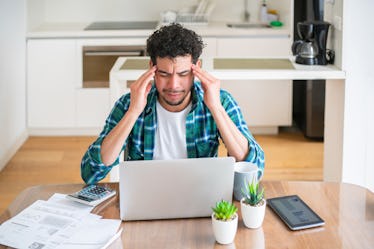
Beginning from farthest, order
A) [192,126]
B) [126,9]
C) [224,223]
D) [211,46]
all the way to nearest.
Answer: [126,9], [211,46], [192,126], [224,223]

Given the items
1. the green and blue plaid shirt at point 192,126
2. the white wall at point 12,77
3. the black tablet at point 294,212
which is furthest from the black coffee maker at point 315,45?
the white wall at point 12,77

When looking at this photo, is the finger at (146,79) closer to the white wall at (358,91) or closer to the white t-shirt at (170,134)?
the white t-shirt at (170,134)

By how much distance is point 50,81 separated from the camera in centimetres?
512

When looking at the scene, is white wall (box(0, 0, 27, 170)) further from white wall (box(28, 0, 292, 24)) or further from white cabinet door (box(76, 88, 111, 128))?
white wall (box(28, 0, 292, 24))

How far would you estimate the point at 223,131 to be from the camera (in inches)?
85.9

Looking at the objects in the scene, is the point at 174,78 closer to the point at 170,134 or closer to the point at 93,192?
the point at 170,134

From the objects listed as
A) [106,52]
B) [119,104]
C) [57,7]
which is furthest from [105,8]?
[119,104]

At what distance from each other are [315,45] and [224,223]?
2232mm

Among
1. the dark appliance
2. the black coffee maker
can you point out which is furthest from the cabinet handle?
the black coffee maker

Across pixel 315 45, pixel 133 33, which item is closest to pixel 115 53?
pixel 133 33

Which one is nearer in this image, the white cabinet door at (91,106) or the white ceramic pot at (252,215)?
the white ceramic pot at (252,215)

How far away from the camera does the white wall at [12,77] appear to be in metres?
4.47

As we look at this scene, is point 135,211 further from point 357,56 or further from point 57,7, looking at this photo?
point 57,7

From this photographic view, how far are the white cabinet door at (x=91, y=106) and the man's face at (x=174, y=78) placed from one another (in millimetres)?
3007
